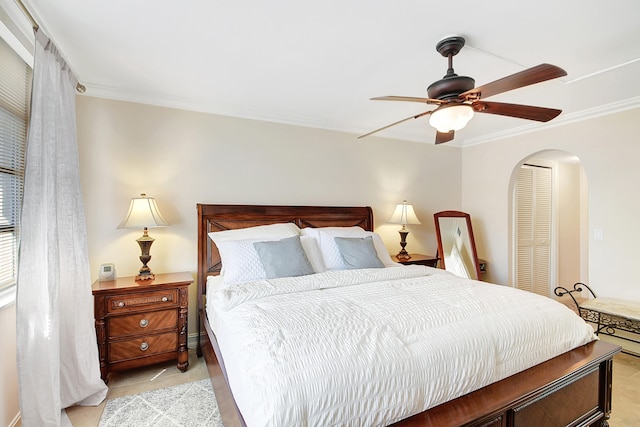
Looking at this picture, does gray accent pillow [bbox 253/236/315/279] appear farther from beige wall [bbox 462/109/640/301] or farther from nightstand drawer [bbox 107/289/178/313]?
beige wall [bbox 462/109/640/301]

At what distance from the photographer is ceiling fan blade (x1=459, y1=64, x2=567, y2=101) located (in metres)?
1.52

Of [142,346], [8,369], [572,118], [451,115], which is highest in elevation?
[572,118]

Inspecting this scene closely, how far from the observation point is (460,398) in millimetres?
1403

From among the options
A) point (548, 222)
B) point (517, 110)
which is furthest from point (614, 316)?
point (548, 222)

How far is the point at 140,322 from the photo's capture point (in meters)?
2.43

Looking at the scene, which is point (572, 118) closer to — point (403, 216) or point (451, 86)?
point (403, 216)

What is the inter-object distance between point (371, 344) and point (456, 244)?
3313 millimetres

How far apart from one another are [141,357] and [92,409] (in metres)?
0.42

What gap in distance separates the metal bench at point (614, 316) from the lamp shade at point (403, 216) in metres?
1.74

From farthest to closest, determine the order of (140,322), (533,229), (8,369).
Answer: (533,229) → (140,322) → (8,369)

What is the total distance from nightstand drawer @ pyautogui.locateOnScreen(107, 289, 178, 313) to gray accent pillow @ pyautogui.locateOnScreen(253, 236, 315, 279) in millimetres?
802

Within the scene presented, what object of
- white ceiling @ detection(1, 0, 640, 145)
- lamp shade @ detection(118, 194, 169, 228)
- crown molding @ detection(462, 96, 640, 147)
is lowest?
lamp shade @ detection(118, 194, 169, 228)

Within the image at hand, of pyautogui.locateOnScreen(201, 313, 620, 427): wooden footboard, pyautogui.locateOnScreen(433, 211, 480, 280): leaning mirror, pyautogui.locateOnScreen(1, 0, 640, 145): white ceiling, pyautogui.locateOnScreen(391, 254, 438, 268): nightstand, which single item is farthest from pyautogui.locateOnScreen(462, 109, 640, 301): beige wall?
pyautogui.locateOnScreen(201, 313, 620, 427): wooden footboard

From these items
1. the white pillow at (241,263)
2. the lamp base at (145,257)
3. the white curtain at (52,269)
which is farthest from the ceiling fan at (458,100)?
the lamp base at (145,257)
